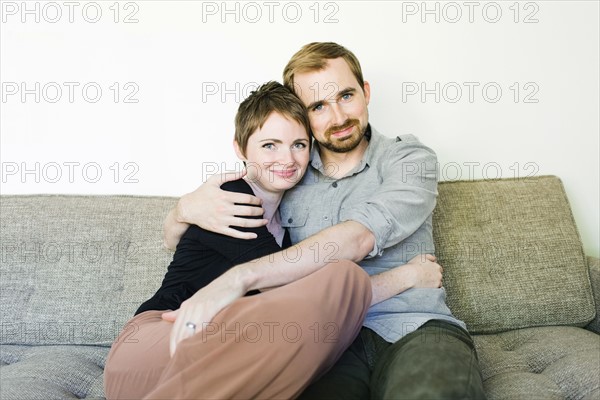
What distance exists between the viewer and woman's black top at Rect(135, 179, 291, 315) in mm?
1566

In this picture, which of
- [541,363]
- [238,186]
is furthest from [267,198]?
[541,363]

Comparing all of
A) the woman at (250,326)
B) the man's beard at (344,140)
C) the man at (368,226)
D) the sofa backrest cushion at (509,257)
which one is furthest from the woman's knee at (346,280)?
the sofa backrest cushion at (509,257)

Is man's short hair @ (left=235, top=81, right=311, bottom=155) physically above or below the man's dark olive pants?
above

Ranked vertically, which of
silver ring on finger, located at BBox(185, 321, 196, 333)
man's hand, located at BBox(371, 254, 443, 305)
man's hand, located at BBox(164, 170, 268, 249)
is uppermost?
man's hand, located at BBox(164, 170, 268, 249)

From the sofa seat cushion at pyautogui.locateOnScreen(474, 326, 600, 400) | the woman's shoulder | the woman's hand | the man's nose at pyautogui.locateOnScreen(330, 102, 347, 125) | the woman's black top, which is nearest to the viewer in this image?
the woman's hand

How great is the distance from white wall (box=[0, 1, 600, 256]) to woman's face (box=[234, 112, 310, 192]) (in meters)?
0.57

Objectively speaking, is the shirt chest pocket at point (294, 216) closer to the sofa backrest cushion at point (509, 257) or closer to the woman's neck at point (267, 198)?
the woman's neck at point (267, 198)

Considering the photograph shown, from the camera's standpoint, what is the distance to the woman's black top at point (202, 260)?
1566mm

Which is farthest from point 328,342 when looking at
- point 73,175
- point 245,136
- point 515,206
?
point 73,175

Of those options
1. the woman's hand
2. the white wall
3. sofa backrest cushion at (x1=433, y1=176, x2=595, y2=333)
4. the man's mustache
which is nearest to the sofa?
sofa backrest cushion at (x1=433, y1=176, x2=595, y2=333)

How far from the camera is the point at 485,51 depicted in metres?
2.33

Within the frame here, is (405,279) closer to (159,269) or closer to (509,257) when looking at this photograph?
(509,257)

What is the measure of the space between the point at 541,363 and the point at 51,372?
1272 millimetres

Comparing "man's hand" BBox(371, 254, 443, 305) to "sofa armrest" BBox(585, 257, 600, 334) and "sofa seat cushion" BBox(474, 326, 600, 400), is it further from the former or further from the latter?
"sofa armrest" BBox(585, 257, 600, 334)
